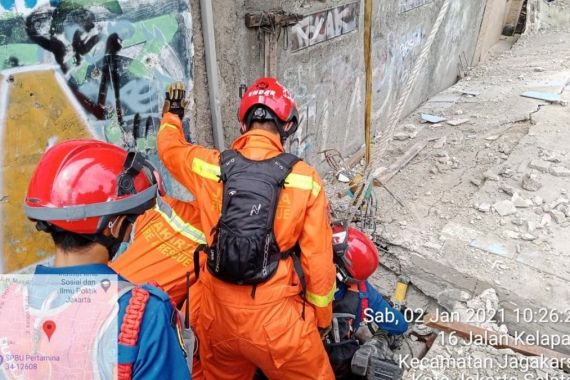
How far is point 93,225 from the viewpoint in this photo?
1.49m

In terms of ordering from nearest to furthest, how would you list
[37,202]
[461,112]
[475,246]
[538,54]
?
[37,202]
[475,246]
[461,112]
[538,54]

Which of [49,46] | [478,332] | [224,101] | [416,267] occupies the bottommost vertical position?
[416,267]

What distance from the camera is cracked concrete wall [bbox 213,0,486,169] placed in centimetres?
378

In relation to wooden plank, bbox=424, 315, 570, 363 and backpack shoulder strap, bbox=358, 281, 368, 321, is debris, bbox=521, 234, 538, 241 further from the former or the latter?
backpack shoulder strap, bbox=358, 281, 368, 321

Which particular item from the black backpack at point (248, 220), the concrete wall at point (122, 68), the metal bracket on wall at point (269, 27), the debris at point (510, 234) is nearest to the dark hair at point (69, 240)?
the black backpack at point (248, 220)

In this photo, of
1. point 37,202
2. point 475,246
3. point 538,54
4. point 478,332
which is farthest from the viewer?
point 538,54

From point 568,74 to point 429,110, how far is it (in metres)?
3.61

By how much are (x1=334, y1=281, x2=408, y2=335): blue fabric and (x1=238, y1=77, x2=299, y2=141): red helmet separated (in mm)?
1199

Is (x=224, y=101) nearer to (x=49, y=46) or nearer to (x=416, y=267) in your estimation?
(x=49, y=46)

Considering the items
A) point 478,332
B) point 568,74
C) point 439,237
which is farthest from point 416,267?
point 568,74

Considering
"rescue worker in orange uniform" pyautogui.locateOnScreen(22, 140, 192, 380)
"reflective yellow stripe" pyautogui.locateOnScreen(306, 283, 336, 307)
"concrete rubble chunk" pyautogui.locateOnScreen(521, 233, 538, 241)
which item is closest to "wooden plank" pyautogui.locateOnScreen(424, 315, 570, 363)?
"reflective yellow stripe" pyautogui.locateOnScreen(306, 283, 336, 307)

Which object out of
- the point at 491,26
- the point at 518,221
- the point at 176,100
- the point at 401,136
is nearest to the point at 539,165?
the point at 518,221

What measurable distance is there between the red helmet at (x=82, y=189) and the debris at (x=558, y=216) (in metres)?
4.34

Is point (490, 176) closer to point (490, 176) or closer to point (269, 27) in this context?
point (490, 176)
